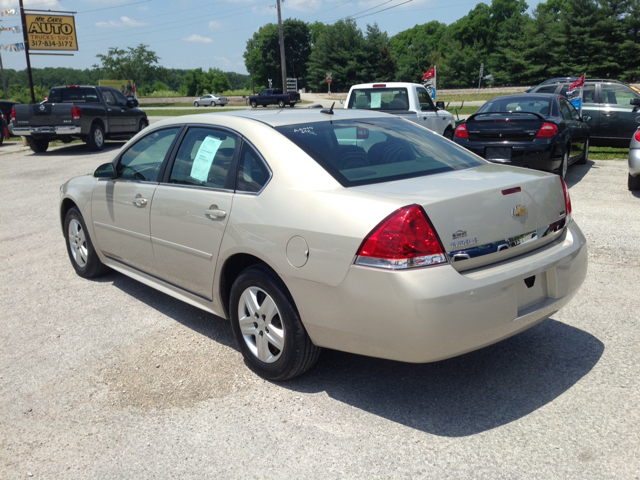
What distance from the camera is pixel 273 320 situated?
3.37 m

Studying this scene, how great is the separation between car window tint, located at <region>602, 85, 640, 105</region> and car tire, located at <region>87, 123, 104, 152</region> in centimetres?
1419

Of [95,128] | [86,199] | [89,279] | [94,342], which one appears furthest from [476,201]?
[95,128]

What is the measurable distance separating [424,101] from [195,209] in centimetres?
1001

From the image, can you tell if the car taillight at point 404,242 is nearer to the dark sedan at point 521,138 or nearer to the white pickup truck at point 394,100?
the dark sedan at point 521,138

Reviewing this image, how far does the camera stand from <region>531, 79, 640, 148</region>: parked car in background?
1297cm

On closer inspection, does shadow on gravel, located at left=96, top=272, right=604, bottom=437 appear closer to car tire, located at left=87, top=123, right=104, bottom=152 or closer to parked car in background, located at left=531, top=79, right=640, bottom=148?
parked car in background, located at left=531, top=79, right=640, bottom=148

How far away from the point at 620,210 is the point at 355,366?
575 cm

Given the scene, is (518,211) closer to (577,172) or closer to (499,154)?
(499,154)

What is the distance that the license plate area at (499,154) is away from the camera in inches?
340

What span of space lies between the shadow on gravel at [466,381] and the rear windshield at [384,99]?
343 inches

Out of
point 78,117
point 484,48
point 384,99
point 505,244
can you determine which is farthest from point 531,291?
point 484,48

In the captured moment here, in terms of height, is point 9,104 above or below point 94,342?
above

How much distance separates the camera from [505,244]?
3.01 metres

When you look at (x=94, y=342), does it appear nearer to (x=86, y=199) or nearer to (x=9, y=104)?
(x=86, y=199)
